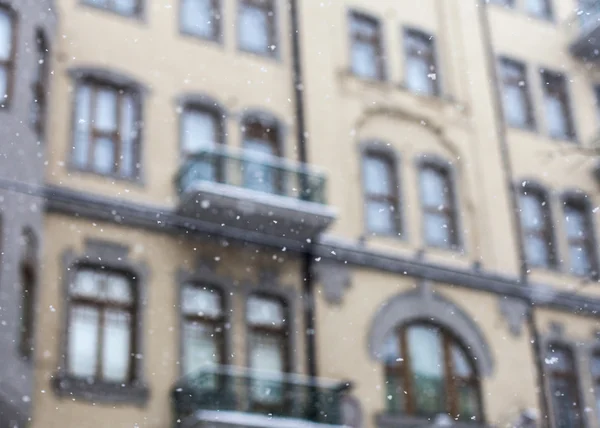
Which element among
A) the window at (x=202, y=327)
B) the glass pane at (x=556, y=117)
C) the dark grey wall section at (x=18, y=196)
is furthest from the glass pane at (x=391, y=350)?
the glass pane at (x=556, y=117)

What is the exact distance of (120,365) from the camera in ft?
52.5

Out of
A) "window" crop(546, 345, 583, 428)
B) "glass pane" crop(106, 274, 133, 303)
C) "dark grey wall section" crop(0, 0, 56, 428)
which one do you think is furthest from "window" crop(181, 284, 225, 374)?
"window" crop(546, 345, 583, 428)

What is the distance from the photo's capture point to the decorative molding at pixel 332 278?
→ 18.0m

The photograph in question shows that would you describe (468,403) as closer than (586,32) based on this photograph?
Yes

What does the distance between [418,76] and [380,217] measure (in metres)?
3.82

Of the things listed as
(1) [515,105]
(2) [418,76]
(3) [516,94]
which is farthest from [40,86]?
(3) [516,94]

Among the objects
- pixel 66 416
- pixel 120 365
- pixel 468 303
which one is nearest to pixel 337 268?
pixel 468 303

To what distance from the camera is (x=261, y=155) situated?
1884 centimetres

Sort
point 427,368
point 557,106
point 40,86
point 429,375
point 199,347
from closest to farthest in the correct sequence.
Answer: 1. point 199,347
2. point 40,86
3. point 429,375
4. point 427,368
5. point 557,106

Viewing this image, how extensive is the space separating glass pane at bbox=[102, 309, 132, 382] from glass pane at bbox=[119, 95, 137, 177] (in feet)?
8.47

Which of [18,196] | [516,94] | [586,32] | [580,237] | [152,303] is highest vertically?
[586,32]

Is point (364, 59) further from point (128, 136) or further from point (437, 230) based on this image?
point (128, 136)

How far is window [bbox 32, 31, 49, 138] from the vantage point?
16578mm

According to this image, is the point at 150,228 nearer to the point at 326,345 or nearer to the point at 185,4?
the point at 326,345
